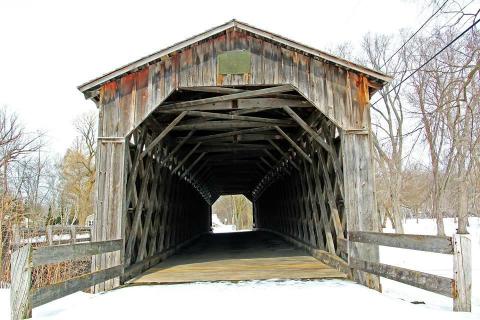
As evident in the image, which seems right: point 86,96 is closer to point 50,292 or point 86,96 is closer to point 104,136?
point 104,136

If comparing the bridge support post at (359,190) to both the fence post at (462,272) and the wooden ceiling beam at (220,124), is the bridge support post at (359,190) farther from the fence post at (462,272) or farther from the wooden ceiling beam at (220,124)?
the wooden ceiling beam at (220,124)

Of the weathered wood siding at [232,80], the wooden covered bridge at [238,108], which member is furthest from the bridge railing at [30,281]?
the weathered wood siding at [232,80]

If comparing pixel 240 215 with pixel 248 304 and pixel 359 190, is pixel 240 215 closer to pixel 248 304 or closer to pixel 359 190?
pixel 359 190

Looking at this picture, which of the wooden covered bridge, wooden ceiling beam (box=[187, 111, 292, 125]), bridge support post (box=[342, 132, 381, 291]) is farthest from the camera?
wooden ceiling beam (box=[187, 111, 292, 125])

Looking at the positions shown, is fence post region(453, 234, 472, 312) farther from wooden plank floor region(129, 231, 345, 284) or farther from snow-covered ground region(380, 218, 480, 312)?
wooden plank floor region(129, 231, 345, 284)

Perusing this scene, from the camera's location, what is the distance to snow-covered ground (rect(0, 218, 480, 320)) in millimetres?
4445

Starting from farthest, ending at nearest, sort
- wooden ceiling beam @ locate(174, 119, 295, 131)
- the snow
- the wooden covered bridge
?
wooden ceiling beam @ locate(174, 119, 295, 131)
the wooden covered bridge
the snow

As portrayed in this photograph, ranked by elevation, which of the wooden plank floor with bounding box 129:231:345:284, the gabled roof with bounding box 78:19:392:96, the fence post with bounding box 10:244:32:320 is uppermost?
the gabled roof with bounding box 78:19:392:96

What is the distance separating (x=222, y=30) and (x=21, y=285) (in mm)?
5129

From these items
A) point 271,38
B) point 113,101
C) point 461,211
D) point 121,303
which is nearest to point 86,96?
point 113,101

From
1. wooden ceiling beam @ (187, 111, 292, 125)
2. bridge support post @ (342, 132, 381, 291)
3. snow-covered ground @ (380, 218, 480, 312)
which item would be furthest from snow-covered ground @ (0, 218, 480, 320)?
wooden ceiling beam @ (187, 111, 292, 125)

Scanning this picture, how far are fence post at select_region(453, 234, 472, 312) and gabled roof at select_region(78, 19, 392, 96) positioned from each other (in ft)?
12.6

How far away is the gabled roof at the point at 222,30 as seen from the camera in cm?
733

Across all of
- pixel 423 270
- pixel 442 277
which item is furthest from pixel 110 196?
pixel 423 270
